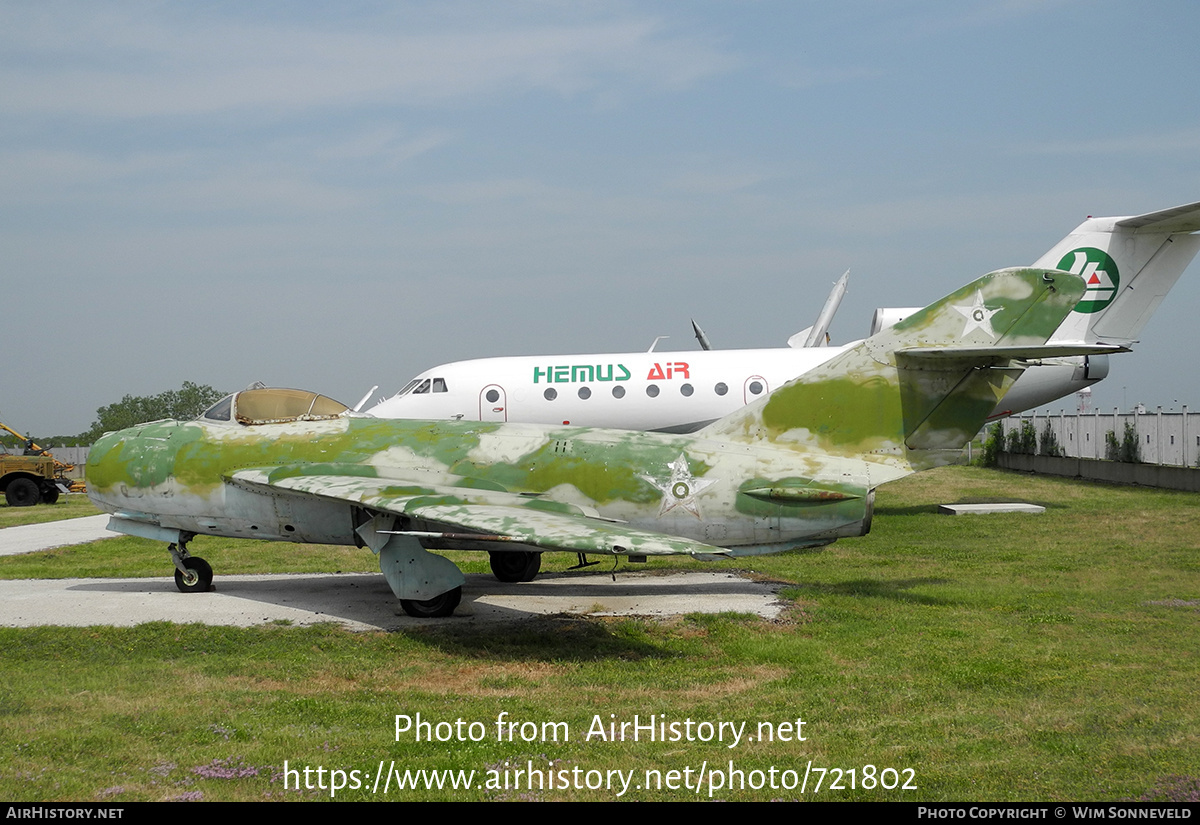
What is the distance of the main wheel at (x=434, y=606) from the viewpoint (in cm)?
1263

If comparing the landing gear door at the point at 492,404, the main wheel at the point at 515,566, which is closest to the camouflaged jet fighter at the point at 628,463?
the main wheel at the point at 515,566

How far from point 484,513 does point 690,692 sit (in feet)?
11.0

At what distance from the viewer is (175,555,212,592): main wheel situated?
571 inches

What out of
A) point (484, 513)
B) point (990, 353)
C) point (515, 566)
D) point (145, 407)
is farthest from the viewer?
point (145, 407)

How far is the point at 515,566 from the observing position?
16.0m

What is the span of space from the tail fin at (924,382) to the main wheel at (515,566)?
4587 millimetres

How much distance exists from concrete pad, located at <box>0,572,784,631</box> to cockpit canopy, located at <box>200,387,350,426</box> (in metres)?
2.70

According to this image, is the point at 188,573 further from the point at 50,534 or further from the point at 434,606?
the point at 50,534

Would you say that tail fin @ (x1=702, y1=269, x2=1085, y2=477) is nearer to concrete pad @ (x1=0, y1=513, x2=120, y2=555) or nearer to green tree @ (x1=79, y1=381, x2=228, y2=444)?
concrete pad @ (x1=0, y1=513, x2=120, y2=555)

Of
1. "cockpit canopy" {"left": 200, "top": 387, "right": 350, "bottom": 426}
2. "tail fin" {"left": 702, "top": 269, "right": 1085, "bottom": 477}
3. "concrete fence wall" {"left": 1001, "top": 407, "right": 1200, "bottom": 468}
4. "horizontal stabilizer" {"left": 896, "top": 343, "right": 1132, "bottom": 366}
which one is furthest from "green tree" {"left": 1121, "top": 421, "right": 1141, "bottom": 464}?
"cockpit canopy" {"left": 200, "top": 387, "right": 350, "bottom": 426}

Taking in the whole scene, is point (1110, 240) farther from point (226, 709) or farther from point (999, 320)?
point (226, 709)

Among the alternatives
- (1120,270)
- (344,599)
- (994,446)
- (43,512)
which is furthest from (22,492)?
(994,446)

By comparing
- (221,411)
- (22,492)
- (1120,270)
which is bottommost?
(22,492)

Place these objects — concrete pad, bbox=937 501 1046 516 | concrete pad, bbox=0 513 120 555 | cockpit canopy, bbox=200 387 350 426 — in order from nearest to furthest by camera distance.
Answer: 1. cockpit canopy, bbox=200 387 350 426
2. concrete pad, bbox=0 513 120 555
3. concrete pad, bbox=937 501 1046 516
